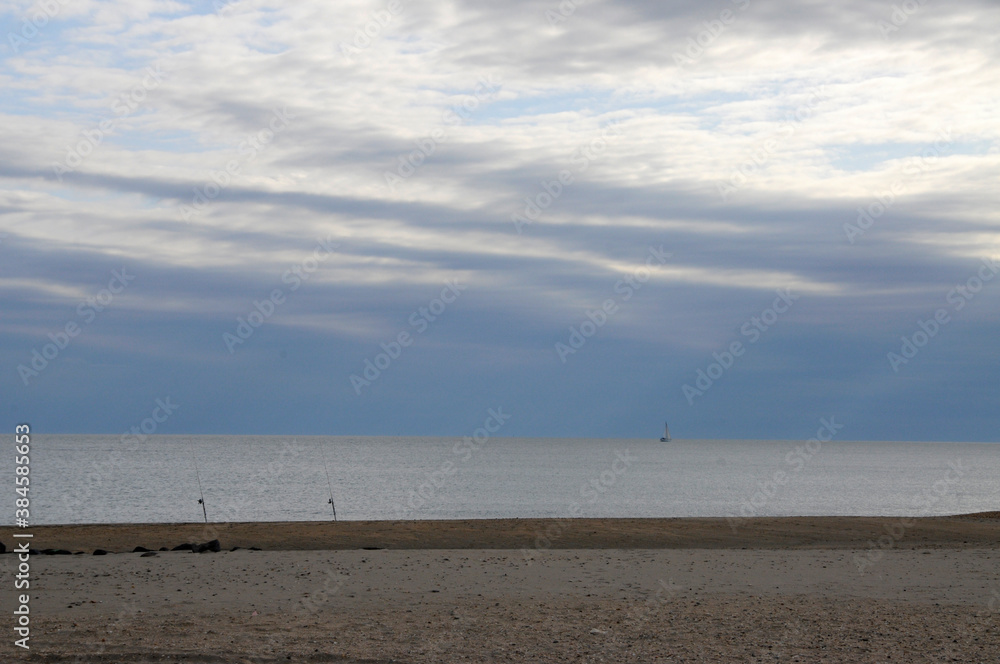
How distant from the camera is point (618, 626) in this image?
11281 mm

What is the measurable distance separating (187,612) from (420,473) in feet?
271

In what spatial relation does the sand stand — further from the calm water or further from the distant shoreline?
the calm water

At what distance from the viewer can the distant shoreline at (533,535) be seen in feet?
68.3

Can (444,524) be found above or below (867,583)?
above

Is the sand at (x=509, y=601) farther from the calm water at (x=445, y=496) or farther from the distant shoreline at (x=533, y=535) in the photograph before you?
the calm water at (x=445, y=496)

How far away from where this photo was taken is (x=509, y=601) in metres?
13.1

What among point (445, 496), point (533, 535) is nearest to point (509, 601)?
point (533, 535)

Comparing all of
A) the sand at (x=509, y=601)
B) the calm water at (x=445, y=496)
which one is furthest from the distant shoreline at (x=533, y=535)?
the calm water at (x=445, y=496)

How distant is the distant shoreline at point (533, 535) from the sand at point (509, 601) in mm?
159

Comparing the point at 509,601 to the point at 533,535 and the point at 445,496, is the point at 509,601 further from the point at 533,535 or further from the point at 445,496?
the point at 445,496

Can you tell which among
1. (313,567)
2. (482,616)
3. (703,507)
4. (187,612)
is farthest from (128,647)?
(703,507)

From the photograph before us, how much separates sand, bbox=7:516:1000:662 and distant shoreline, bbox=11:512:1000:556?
0.16 m

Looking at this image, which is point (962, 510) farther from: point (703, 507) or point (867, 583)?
point (867, 583)

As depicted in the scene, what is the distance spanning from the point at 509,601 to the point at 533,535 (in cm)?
1006
